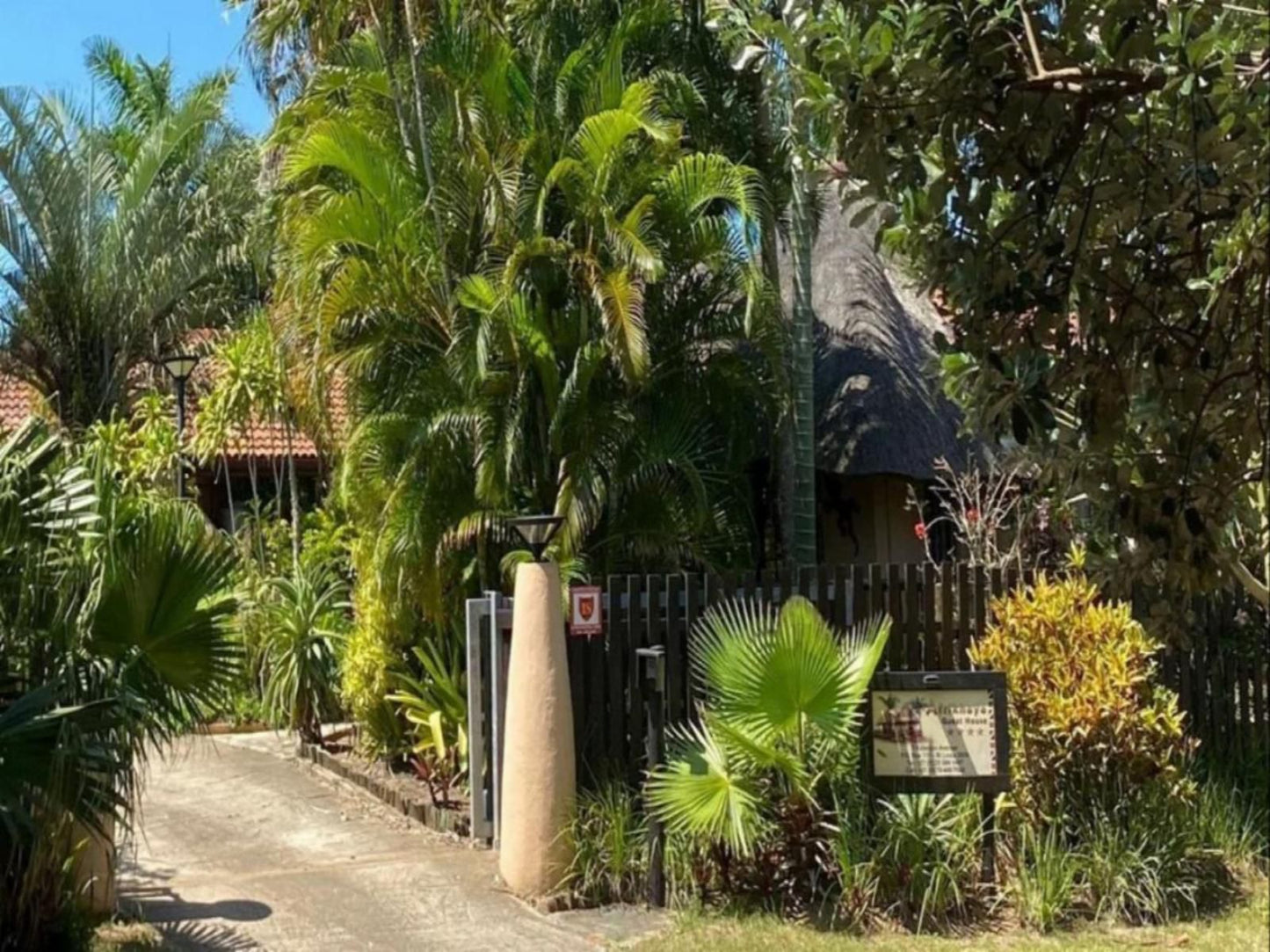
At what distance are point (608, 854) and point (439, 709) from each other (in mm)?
3506

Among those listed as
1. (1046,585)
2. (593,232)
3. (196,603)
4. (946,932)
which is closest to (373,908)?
(196,603)

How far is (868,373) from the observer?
15.1m

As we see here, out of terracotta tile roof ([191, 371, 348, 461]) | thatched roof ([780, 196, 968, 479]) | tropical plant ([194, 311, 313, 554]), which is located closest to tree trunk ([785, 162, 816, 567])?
thatched roof ([780, 196, 968, 479])

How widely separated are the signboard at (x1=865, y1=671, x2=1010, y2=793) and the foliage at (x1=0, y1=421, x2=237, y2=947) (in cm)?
367

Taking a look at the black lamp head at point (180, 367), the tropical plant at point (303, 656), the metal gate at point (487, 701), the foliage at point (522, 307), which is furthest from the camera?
the black lamp head at point (180, 367)

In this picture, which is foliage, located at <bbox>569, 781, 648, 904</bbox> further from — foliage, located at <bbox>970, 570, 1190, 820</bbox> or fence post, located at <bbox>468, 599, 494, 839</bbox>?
foliage, located at <bbox>970, 570, 1190, 820</bbox>

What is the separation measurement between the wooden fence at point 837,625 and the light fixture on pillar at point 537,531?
57 cm

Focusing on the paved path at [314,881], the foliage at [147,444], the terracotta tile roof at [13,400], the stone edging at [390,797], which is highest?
the terracotta tile roof at [13,400]

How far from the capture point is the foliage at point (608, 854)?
812cm

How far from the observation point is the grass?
7223 mm

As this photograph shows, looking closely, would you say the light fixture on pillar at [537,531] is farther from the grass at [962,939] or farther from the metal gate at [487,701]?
the grass at [962,939]

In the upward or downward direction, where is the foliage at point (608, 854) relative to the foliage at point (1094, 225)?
downward

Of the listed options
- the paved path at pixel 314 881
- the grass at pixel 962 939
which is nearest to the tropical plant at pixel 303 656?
the paved path at pixel 314 881

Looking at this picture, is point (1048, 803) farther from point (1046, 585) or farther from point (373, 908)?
point (373, 908)
